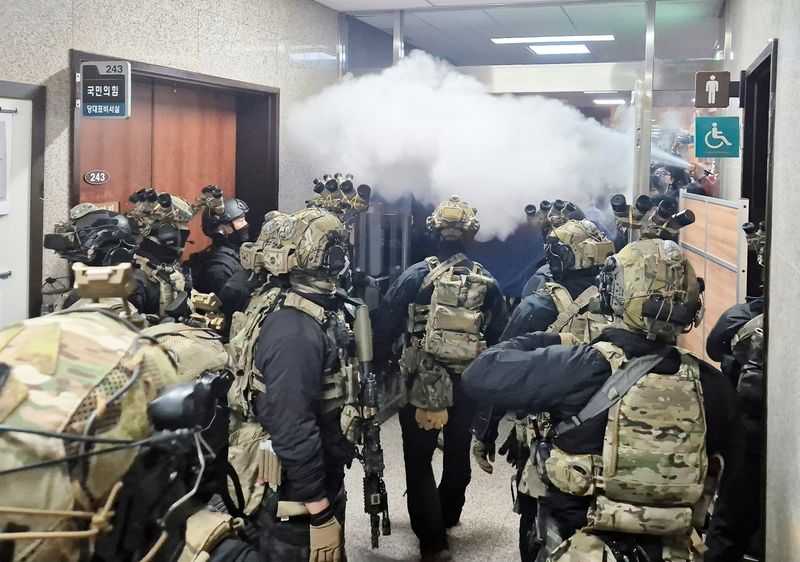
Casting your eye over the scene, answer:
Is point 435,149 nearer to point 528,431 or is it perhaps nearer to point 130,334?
point 528,431

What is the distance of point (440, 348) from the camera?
462 centimetres

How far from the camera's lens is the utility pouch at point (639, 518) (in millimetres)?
2600

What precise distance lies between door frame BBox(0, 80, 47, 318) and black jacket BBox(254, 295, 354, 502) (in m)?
1.54

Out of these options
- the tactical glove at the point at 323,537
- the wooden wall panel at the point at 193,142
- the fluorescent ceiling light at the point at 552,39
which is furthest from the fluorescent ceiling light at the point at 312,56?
the tactical glove at the point at 323,537

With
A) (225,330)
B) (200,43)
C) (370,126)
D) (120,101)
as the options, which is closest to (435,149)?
(370,126)

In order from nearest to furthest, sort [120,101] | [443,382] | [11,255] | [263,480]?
[263,480]
[11,255]
[120,101]
[443,382]

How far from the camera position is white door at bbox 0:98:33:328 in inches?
149

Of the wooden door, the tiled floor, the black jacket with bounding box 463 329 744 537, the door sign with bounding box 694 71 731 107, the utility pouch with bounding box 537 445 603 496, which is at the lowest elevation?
the tiled floor

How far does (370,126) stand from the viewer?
6914 millimetres

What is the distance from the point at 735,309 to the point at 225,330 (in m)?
2.89

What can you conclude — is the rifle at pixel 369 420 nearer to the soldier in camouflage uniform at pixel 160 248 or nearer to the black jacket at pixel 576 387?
the black jacket at pixel 576 387

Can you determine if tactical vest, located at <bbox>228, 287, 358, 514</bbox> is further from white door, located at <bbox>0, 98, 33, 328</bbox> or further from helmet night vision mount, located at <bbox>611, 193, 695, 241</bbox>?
helmet night vision mount, located at <bbox>611, 193, 695, 241</bbox>

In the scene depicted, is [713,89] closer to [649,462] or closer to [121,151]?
[649,462]

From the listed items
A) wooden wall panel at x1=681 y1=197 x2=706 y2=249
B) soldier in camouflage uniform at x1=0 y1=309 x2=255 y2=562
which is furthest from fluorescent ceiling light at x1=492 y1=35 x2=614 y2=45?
soldier in camouflage uniform at x1=0 y1=309 x2=255 y2=562
